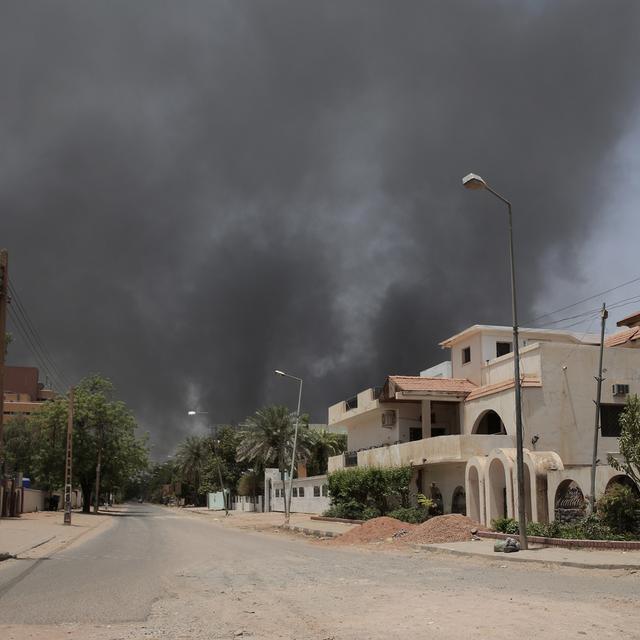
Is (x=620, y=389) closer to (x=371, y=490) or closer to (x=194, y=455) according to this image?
(x=371, y=490)

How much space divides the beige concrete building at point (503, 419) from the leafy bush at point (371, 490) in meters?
1.20

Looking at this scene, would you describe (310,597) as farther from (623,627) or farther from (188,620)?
(623,627)

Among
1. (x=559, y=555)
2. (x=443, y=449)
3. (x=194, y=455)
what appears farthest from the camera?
(x=194, y=455)

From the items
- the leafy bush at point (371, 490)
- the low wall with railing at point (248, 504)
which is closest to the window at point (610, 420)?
the leafy bush at point (371, 490)

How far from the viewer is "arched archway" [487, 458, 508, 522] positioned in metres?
28.4

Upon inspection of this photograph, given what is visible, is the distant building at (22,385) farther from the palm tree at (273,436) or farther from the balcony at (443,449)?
the balcony at (443,449)

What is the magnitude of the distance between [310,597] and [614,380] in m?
26.1

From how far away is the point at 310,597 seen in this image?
10.6 m

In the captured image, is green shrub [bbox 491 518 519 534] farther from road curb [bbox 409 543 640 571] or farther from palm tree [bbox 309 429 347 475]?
palm tree [bbox 309 429 347 475]

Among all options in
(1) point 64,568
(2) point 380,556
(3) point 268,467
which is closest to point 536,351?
(2) point 380,556

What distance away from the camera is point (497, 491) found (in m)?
28.6

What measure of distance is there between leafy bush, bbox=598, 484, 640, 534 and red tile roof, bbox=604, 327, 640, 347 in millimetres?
19350

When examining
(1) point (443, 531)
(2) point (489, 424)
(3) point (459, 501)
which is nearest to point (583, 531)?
(1) point (443, 531)

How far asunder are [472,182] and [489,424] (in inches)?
916
